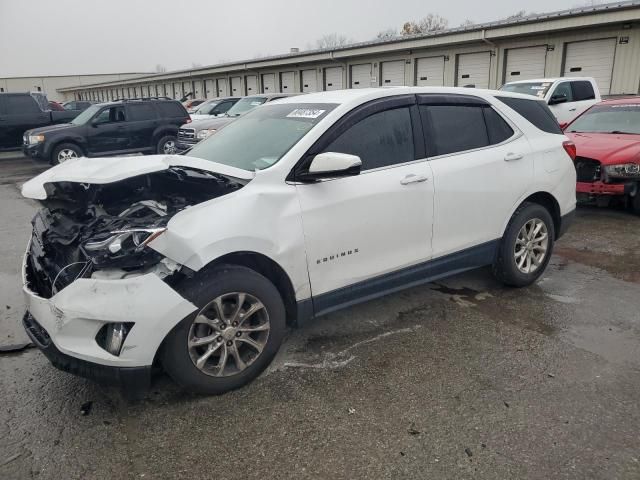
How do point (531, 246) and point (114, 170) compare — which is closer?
point (114, 170)

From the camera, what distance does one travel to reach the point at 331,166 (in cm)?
314

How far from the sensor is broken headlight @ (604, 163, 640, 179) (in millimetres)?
6984

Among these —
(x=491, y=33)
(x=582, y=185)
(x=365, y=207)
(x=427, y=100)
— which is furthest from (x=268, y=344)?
(x=491, y=33)

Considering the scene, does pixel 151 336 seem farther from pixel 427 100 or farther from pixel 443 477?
pixel 427 100

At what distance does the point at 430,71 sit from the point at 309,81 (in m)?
8.43

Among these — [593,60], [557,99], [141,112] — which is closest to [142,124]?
[141,112]

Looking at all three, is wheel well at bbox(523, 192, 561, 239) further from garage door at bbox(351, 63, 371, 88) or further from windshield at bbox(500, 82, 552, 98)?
garage door at bbox(351, 63, 371, 88)

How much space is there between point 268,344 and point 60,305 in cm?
121

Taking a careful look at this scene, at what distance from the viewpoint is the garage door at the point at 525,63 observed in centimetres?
1811

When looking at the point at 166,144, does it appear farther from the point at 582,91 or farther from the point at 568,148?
the point at 568,148

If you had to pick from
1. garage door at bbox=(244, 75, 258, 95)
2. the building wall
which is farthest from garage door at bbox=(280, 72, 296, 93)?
the building wall

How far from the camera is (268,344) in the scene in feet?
10.5

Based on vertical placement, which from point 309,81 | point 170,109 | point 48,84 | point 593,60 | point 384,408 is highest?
point 48,84

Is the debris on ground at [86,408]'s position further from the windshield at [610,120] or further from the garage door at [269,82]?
the garage door at [269,82]
